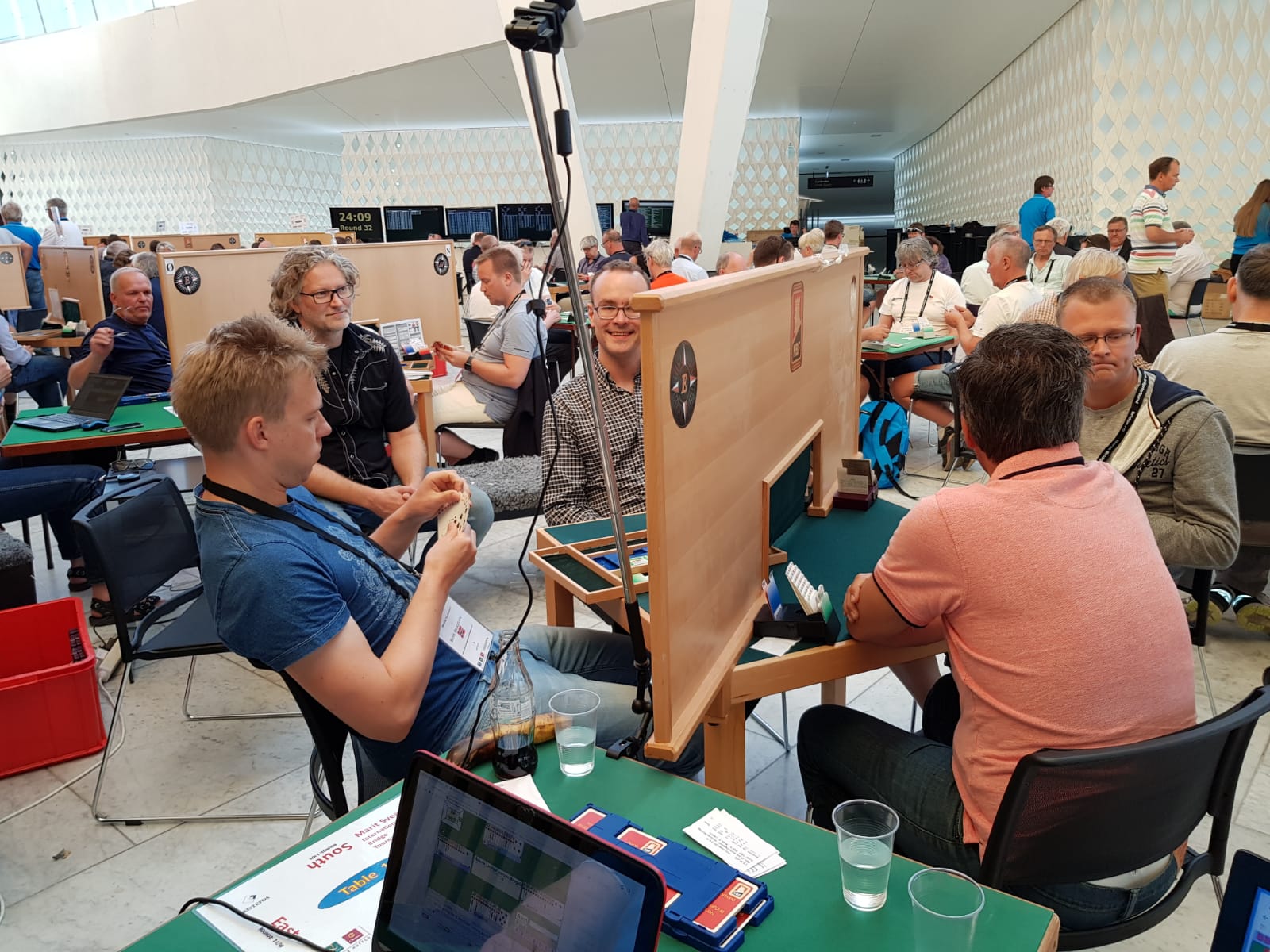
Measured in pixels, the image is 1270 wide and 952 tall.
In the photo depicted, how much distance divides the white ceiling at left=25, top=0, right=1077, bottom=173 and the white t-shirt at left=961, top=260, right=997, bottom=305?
13.5 ft

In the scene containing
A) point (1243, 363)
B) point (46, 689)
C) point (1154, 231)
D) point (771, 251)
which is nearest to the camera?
point (46, 689)

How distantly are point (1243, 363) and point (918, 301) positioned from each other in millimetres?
3479

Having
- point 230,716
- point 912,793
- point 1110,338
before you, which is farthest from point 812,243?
point 912,793

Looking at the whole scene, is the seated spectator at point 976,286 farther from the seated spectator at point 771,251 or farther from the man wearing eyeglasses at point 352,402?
the man wearing eyeglasses at point 352,402

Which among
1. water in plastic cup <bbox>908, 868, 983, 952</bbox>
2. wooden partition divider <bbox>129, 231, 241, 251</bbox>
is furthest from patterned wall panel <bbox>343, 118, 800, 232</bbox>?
water in plastic cup <bbox>908, 868, 983, 952</bbox>

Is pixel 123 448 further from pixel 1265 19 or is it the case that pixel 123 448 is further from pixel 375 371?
pixel 1265 19

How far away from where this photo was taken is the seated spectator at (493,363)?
15.3 ft

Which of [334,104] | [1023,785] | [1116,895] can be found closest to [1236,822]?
[1116,895]

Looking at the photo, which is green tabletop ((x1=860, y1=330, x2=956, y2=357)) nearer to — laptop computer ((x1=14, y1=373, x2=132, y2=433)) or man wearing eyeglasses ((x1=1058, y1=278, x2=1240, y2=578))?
man wearing eyeglasses ((x1=1058, y1=278, x2=1240, y2=578))

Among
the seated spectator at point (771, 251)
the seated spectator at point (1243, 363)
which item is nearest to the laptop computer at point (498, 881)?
the seated spectator at point (1243, 363)

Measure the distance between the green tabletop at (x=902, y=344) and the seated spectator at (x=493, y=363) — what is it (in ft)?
6.74

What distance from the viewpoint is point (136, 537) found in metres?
2.58

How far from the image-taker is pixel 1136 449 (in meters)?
2.41

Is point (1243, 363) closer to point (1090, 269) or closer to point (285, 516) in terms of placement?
point (1090, 269)
